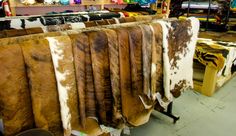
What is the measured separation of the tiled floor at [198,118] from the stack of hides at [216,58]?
261mm

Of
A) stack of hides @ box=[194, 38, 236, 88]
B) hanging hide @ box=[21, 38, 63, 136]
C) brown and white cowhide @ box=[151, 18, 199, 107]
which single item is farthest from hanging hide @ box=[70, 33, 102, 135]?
stack of hides @ box=[194, 38, 236, 88]

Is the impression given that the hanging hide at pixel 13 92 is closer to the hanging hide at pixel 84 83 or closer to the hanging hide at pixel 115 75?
the hanging hide at pixel 84 83

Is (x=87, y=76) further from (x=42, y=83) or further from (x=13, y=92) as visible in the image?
(x=13, y=92)

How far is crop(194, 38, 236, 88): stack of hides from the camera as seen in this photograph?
7.36 feet

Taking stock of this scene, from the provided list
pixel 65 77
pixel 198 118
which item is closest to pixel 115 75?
pixel 65 77

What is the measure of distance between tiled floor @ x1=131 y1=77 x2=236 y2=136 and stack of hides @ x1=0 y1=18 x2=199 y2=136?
23.1 inches

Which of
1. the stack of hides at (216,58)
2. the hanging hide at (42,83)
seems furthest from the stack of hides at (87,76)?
the stack of hides at (216,58)

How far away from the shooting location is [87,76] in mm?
938

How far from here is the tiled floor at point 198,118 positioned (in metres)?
1.78

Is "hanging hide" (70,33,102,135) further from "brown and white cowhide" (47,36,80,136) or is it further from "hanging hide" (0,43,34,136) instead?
"hanging hide" (0,43,34,136)

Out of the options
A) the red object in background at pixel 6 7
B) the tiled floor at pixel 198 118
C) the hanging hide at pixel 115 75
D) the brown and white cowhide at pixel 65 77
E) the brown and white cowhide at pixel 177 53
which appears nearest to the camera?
the brown and white cowhide at pixel 65 77

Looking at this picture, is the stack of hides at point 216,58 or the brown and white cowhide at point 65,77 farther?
the stack of hides at point 216,58

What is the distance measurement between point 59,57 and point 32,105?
9.0 inches

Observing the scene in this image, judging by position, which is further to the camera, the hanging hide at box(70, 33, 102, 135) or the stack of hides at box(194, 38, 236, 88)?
the stack of hides at box(194, 38, 236, 88)
